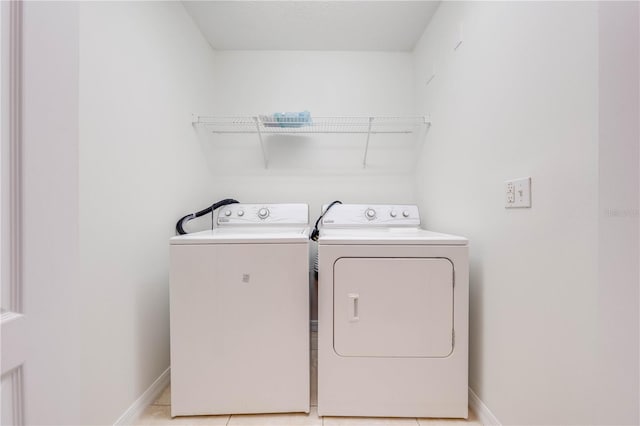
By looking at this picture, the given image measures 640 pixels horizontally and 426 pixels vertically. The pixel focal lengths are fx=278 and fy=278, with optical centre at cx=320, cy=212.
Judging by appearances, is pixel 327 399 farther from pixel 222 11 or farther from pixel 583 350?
pixel 222 11

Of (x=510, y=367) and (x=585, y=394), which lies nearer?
(x=585, y=394)

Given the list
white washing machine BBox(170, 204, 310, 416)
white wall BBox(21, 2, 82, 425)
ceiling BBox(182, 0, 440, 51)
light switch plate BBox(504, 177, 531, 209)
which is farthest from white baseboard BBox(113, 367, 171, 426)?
ceiling BBox(182, 0, 440, 51)

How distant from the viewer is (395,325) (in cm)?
139

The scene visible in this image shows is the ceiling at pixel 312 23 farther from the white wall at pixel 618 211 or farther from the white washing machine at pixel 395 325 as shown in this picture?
the white washing machine at pixel 395 325

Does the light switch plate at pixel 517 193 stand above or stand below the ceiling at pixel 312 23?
below

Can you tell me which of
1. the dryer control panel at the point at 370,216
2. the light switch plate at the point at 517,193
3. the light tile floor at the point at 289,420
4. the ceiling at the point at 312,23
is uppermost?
the ceiling at the point at 312,23

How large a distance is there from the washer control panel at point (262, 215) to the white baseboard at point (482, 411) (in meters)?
1.44

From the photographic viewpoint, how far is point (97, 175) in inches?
46.8

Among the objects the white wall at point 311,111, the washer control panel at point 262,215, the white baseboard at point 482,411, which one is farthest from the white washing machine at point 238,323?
the white wall at point 311,111

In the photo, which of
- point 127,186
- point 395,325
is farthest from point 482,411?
point 127,186

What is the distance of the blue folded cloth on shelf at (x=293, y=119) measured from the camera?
213cm

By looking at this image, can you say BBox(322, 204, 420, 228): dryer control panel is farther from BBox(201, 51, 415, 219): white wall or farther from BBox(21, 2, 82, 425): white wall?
BBox(21, 2, 82, 425): white wall

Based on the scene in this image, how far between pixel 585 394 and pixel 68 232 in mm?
1509

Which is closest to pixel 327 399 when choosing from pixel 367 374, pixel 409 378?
pixel 367 374
